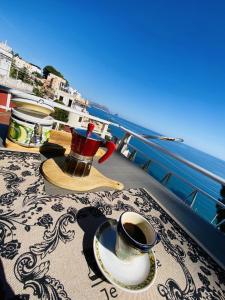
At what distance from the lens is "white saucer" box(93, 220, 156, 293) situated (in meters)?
0.46

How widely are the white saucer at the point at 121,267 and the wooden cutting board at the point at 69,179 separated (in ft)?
1.00

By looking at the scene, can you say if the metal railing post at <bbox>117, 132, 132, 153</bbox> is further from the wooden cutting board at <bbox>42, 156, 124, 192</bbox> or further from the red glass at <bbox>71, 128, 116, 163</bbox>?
the red glass at <bbox>71, 128, 116, 163</bbox>

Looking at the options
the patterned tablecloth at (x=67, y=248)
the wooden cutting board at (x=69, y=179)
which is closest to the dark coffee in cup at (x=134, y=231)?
the patterned tablecloth at (x=67, y=248)

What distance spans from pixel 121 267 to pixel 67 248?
182 mm

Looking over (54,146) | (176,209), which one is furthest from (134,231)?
(54,146)

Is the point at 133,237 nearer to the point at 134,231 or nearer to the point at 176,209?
the point at 134,231

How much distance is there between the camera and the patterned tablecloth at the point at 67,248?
434 mm

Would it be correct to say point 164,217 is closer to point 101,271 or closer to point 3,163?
point 101,271

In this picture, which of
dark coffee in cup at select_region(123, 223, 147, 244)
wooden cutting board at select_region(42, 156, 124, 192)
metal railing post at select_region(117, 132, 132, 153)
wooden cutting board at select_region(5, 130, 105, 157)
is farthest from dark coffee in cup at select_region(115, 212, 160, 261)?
metal railing post at select_region(117, 132, 132, 153)

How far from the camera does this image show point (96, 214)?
0.75m

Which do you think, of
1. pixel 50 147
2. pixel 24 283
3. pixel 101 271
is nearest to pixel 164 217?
pixel 101 271

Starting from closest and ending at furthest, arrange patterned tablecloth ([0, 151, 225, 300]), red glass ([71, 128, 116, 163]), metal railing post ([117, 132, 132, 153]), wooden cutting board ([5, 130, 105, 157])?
patterned tablecloth ([0, 151, 225, 300]) < red glass ([71, 128, 116, 163]) < wooden cutting board ([5, 130, 105, 157]) < metal railing post ([117, 132, 132, 153])

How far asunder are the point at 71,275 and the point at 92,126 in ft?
1.99

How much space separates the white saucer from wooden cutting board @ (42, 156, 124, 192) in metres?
0.30
